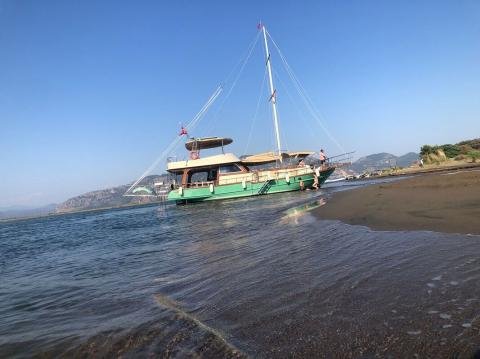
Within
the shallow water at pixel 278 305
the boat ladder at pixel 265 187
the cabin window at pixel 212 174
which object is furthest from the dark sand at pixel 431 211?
the cabin window at pixel 212 174

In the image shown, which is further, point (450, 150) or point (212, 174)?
point (212, 174)

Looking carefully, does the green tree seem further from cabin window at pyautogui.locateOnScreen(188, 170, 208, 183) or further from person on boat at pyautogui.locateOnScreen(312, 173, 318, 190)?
cabin window at pyautogui.locateOnScreen(188, 170, 208, 183)

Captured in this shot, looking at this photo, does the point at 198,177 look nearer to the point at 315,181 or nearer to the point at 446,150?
the point at 315,181

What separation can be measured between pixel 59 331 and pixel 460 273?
5.24 m

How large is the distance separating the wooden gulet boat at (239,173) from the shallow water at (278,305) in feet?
102

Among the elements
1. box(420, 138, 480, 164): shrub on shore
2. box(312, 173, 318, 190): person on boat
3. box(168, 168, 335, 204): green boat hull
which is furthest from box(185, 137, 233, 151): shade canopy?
box(420, 138, 480, 164): shrub on shore

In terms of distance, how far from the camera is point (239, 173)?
1588 inches

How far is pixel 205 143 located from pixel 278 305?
126ft

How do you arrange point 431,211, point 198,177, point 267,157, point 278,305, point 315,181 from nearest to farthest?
point 278,305, point 431,211, point 315,181, point 267,157, point 198,177

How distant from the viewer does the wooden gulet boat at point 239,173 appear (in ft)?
129

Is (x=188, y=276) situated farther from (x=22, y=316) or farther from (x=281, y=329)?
(x=281, y=329)

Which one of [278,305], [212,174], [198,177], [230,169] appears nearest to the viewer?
[278,305]

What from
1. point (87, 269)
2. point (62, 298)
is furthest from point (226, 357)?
point (87, 269)

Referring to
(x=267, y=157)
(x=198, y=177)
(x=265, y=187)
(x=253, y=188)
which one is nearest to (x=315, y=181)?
(x=265, y=187)
